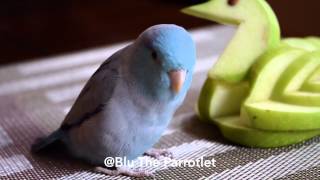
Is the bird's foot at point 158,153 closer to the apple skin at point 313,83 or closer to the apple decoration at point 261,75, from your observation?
the apple decoration at point 261,75

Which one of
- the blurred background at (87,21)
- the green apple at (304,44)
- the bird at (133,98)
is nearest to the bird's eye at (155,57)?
the bird at (133,98)

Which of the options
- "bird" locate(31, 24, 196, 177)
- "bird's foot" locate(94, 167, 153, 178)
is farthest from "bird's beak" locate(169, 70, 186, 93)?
"bird's foot" locate(94, 167, 153, 178)

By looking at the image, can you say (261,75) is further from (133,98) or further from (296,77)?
(133,98)

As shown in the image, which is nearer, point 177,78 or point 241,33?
point 177,78

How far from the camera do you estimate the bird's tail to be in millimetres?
645

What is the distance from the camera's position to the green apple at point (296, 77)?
654 millimetres

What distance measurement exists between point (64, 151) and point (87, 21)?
77 centimetres

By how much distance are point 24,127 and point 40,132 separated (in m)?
0.03

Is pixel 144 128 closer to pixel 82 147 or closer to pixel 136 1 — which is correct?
pixel 82 147

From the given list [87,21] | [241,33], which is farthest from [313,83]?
[87,21]

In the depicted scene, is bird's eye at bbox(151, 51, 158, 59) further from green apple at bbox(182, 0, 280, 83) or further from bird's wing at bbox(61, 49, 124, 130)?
green apple at bbox(182, 0, 280, 83)

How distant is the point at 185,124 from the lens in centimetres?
75

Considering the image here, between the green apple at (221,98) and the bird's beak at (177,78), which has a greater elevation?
the bird's beak at (177,78)

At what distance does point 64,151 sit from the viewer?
26.0 inches
